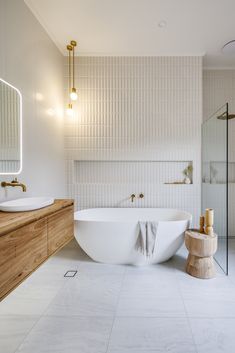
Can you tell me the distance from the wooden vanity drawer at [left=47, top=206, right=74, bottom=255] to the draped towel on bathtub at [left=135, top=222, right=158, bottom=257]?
772 millimetres

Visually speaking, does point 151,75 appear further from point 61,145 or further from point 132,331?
point 132,331

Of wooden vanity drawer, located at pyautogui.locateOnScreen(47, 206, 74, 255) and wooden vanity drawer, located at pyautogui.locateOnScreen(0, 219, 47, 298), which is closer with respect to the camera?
wooden vanity drawer, located at pyautogui.locateOnScreen(0, 219, 47, 298)

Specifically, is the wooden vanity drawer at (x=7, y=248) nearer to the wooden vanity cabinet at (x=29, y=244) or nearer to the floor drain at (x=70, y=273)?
the wooden vanity cabinet at (x=29, y=244)

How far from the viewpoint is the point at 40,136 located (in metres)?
2.40

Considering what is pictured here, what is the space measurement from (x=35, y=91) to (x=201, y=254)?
2.55 m

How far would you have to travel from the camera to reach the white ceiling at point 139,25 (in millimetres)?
2127

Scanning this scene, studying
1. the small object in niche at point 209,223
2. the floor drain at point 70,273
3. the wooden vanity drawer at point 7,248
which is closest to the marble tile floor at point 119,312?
the floor drain at point 70,273

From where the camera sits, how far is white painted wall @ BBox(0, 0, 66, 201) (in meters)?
1.81

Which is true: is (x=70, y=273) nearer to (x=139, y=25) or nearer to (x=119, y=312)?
(x=119, y=312)

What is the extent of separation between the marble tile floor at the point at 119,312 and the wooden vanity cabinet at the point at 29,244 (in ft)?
1.86

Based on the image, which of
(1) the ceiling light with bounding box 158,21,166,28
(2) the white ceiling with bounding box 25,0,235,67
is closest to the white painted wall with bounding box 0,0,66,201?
(2) the white ceiling with bounding box 25,0,235,67

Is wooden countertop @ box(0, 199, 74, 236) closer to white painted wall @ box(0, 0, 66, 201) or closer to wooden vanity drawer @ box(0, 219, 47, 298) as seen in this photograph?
wooden vanity drawer @ box(0, 219, 47, 298)

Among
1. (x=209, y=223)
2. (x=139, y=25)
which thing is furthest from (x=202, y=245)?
(x=139, y=25)

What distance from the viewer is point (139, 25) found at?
7.92 ft
